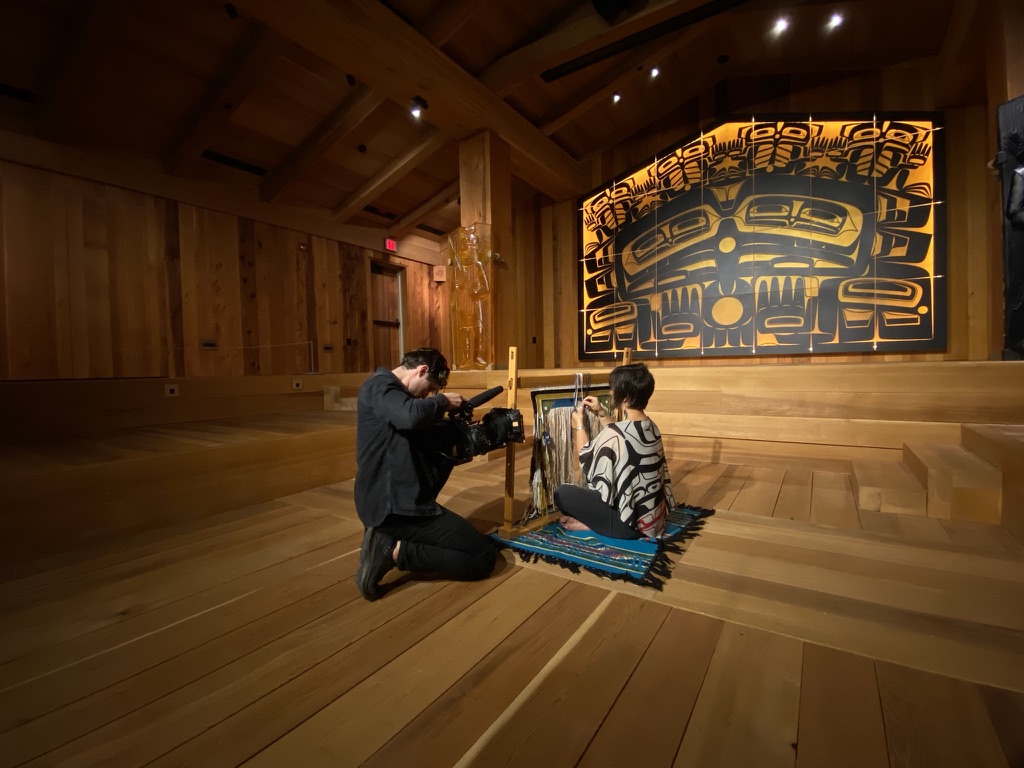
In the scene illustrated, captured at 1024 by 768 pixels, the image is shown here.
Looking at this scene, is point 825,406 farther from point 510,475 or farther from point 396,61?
point 396,61

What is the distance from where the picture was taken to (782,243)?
4.94 m

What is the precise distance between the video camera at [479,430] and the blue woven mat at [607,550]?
1.62ft

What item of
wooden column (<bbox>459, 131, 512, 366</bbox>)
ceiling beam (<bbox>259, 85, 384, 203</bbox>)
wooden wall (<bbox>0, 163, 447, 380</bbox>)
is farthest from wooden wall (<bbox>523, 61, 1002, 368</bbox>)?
wooden wall (<bbox>0, 163, 447, 380</bbox>)

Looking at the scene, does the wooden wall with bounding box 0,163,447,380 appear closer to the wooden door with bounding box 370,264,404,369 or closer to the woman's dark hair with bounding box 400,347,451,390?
the wooden door with bounding box 370,264,404,369

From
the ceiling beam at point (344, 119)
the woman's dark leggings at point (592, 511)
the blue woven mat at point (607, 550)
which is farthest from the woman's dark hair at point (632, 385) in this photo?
the ceiling beam at point (344, 119)

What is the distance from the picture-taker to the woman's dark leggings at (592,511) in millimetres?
2021

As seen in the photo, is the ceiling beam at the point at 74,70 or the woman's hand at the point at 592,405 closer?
the woman's hand at the point at 592,405

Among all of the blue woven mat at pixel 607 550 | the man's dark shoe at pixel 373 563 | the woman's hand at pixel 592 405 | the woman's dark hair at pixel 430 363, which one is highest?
the woman's dark hair at pixel 430 363

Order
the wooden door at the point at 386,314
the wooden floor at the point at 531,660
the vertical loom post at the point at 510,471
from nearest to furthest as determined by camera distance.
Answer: the wooden floor at the point at 531,660 < the vertical loom post at the point at 510,471 < the wooden door at the point at 386,314

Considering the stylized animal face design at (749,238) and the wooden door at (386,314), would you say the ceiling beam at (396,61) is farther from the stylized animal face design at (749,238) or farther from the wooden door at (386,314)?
the wooden door at (386,314)

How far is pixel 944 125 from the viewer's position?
173 inches

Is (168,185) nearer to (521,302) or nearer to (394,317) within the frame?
(394,317)

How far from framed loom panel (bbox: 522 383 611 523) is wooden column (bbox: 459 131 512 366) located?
2.51 metres

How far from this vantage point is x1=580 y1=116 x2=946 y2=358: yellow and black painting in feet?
14.7
